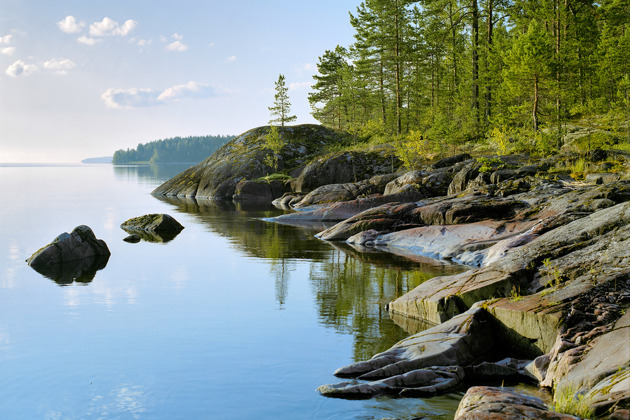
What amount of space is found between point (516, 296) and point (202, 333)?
629 centimetres

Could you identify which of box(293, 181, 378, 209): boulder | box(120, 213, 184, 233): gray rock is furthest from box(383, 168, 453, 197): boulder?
box(120, 213, 184, 233): gray rock

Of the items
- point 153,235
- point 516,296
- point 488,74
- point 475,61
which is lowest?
point 516,296

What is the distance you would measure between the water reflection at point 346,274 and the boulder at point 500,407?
2873 millimetres

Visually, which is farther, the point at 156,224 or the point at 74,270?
the point at 156,224

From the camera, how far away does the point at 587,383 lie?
19.7 ft

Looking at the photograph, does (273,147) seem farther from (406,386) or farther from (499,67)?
(406,386)

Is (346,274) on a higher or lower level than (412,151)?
lower

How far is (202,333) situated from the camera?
34.0 ft

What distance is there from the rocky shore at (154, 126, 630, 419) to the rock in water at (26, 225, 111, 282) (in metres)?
9.85

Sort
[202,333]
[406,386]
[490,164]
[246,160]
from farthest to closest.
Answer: [246,160], [490,164], [202,333], [406,386]

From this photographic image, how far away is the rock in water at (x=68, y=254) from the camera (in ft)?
57.2

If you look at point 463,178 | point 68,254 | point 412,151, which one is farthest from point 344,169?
point 68,254

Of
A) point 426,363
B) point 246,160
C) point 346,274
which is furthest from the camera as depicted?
point 246,160

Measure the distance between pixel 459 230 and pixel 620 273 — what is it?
34.3 feet
